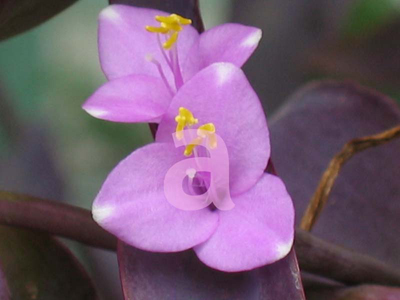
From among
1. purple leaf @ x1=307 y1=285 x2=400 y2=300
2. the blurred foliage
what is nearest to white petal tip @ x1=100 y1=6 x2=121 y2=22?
purple leaf @ x1=307 y1=285 x2=400 y2=300

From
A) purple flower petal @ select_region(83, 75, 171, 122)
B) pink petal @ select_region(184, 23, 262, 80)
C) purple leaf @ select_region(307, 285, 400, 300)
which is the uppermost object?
pink petal @ select_region(184, 23, 262, 80)

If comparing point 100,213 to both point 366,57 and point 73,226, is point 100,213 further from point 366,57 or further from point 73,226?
point 366,57

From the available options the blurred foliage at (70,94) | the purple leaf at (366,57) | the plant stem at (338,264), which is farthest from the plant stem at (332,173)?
the blurred foliage at (70,94)

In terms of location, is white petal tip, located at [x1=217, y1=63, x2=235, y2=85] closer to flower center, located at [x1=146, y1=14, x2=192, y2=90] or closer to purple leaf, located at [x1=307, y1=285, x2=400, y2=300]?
flower center, located at [x1=146, y1=14, x2=192, y2=90]

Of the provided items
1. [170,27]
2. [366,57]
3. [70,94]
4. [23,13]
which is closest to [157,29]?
[170,27]

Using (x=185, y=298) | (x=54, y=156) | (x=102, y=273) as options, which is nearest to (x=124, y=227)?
(x=185, y=298)

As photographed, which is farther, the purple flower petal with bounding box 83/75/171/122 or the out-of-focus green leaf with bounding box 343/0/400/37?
the out-of-focus green leaf with bounding box 343/0/400/37

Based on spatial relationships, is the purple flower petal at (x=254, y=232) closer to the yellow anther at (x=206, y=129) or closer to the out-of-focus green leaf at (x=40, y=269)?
the yellow anther at (x=206, y=129)
